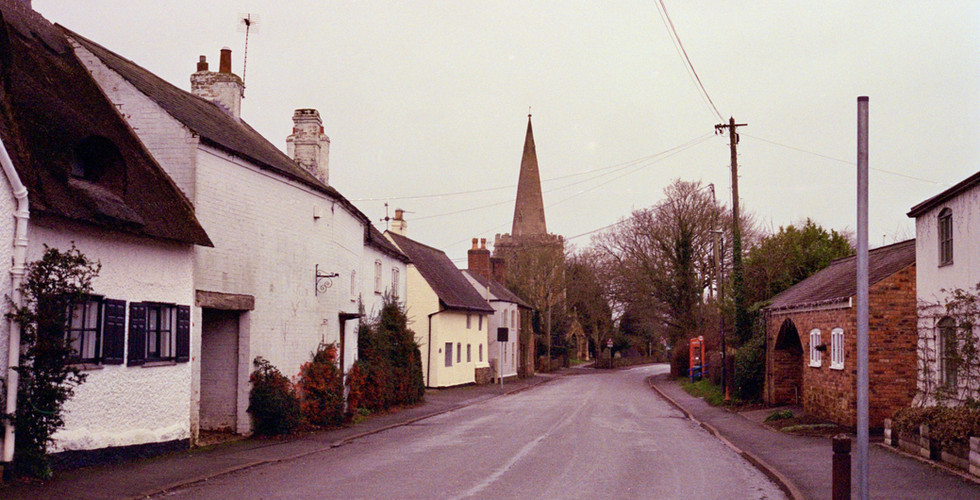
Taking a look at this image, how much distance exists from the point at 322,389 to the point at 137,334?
22.7ft

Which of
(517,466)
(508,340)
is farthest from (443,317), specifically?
(517,466)

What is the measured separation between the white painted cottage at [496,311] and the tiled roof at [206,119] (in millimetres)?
31121

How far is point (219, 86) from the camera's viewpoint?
886 inches

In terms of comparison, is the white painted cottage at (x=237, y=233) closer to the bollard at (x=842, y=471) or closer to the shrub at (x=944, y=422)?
the bollard at (x=842, y=471)

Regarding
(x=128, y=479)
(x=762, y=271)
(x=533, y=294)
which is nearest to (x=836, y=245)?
(x=762, y=271)

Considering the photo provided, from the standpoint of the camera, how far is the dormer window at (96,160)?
13836 millimetres

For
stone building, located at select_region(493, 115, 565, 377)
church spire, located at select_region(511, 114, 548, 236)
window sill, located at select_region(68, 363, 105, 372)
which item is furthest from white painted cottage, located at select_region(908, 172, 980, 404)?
church spire, located at select_region(511, 114, 548, 236)

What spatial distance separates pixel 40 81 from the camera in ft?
44.8

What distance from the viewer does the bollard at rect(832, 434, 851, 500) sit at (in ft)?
31.6

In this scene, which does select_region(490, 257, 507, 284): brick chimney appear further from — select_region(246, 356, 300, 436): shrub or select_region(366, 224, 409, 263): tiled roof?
select_region(246, 356, 300, 436): shrub

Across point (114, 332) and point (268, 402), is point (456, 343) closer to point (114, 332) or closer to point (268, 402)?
point (268, 402)

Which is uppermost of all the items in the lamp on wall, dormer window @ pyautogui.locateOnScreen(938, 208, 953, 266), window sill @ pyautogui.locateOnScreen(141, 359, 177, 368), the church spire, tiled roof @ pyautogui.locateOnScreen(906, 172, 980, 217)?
the church spire

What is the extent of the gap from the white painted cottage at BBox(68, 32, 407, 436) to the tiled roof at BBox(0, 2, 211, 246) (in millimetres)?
983

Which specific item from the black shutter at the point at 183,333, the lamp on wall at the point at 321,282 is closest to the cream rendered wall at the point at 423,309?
the lamp on wall at the point at 321,282
